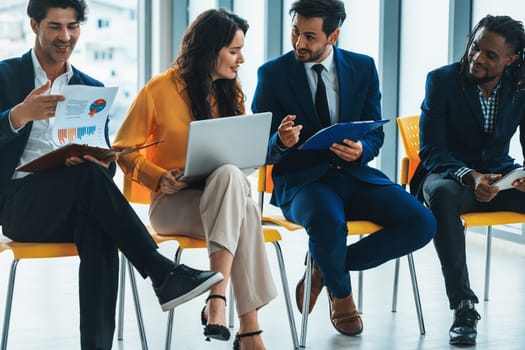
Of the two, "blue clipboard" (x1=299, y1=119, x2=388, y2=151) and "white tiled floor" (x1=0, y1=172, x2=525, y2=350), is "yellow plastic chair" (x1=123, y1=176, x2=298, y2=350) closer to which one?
"white tiled floor" (x1=0, y1=172, x2=525, y2=350)

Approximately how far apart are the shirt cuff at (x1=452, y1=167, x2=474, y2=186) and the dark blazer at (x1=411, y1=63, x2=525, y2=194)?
9 centimetres

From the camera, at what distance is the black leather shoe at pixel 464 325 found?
3.16 m

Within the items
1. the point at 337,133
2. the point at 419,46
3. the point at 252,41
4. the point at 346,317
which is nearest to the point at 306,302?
the point at 346,317

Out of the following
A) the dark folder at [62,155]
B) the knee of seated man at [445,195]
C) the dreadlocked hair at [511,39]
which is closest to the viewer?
the dark folder at [62,155]

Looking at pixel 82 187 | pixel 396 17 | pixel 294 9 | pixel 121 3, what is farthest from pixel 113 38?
pixel 82 187

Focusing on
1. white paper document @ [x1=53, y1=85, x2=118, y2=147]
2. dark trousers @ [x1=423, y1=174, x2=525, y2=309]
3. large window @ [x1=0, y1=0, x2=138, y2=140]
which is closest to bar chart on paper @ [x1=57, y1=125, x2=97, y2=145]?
white paper document @ [x1=53, y1=85, x2=118, y2=147]

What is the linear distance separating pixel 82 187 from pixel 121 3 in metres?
6.88

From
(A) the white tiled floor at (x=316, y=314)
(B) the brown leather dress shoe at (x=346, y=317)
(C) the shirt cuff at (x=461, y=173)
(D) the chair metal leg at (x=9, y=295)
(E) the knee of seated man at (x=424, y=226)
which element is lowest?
(A) the white tiled floor at (x=316, y=314)

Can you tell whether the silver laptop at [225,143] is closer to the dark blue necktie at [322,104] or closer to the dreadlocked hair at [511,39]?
the dark blue necktie at [322,104]

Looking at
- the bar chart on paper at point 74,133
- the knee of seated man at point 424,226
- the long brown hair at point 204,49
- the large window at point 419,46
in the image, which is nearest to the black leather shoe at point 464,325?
the knee of seated man at point 424,226

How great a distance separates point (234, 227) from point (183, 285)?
0.92ft

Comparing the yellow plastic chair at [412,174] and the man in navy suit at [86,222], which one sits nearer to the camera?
the man in navy suit at [86,222]

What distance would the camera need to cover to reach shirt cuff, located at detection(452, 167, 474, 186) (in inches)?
133

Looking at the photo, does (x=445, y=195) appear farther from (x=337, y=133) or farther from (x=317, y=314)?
(x=317, y=314)
